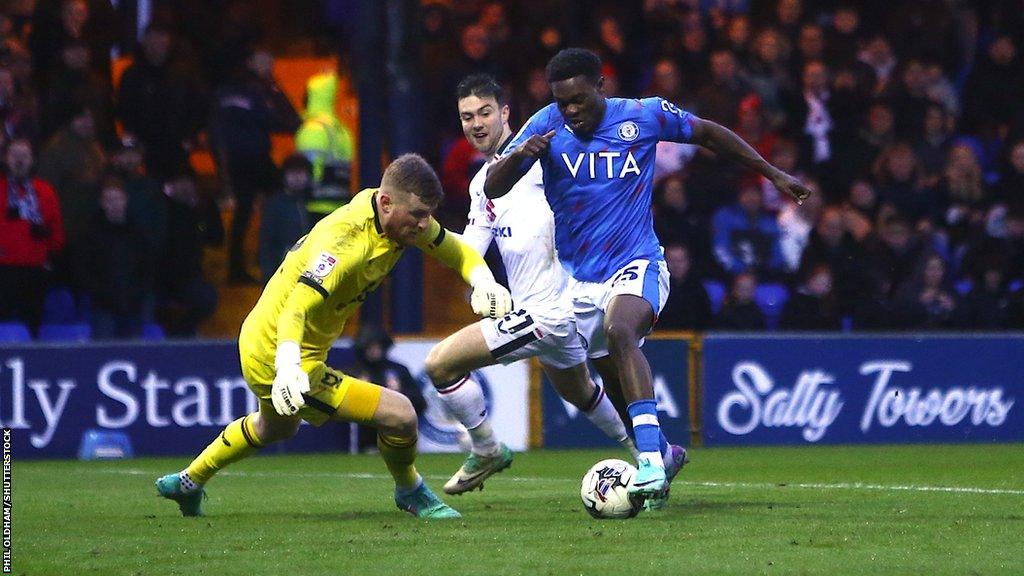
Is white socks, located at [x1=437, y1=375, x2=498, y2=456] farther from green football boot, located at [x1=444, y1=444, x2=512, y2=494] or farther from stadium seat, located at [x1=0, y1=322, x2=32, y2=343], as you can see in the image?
stadium seat, located at [x1=0, y1=322, x2=32, y2=343]

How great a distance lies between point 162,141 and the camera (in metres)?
13.7

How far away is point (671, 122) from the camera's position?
834 cm

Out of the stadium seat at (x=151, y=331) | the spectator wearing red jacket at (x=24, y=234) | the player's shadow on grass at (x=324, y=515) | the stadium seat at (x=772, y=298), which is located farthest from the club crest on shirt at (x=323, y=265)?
the stadium seat at (x=772, y=298)

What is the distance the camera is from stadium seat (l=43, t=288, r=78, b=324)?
13312mm

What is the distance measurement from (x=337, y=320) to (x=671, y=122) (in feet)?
6.15

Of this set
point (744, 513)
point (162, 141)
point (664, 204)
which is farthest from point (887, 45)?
point (744, 513)

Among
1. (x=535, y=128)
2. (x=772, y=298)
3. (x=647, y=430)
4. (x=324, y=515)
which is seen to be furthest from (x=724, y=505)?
(x=772, y=298)

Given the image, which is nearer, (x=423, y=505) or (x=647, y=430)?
(x=647, y=430)

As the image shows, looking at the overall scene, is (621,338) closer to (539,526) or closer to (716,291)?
(539,526)

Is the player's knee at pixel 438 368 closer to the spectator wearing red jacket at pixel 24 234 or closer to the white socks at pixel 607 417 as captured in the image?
the white socks at pixel 607 417

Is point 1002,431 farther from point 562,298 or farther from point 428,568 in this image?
point 428,568

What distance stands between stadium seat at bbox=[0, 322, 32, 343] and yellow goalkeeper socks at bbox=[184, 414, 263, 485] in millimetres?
5415

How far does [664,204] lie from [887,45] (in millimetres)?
3767

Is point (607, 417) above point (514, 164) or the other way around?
the other way around
